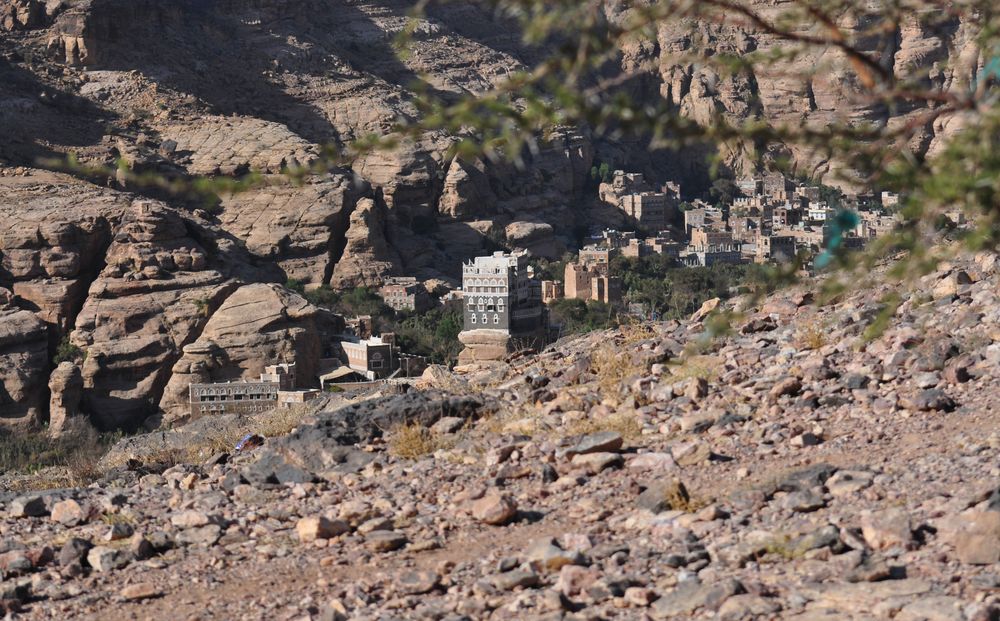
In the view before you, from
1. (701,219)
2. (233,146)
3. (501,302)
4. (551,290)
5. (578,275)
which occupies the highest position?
(233,146)

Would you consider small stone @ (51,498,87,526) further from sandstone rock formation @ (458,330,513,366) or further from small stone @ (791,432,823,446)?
sandstone rock formation @ (458,330,513,366)

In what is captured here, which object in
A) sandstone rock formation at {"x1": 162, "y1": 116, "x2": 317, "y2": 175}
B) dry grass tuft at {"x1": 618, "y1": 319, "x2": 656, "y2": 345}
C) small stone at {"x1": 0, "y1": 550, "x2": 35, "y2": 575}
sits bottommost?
small stone at {"x1": 0, "y1": 550, "x2": 35, "y2": 575}

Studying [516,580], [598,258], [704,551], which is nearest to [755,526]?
[704,551]

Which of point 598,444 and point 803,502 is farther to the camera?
point 598,444

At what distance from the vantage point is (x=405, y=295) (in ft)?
115

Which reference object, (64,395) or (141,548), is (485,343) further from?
(141,548)

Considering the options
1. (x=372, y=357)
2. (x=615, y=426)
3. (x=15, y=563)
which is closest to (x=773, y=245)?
(x=372, y=357)

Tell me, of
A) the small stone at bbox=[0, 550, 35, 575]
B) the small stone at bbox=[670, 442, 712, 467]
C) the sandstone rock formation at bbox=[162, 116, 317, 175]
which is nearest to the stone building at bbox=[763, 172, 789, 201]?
the sandstone rock formation at bbox=[162, 116, 317, 175]

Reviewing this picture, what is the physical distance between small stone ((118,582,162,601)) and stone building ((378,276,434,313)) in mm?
29117

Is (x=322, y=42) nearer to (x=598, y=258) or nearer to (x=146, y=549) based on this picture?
(x=598, y=258)

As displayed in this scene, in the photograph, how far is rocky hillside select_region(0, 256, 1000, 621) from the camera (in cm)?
440

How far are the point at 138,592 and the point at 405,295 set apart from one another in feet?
99.1

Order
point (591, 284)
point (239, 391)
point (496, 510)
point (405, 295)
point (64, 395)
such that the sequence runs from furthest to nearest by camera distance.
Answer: point (591, 284) → point (405, 295) → point (64, 395) → point (239, 391) → point (496, 510)

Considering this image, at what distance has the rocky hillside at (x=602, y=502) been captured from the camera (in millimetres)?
4398
